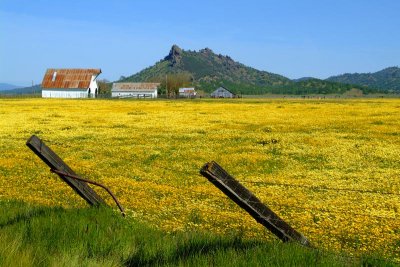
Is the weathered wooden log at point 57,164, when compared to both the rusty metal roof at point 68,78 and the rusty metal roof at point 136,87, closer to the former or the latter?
the rusty metal roof at point 68,78

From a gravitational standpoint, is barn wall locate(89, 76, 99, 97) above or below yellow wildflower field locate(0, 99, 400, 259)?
above

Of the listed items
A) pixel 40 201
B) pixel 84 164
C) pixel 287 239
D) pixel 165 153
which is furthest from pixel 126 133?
pixel 287 239

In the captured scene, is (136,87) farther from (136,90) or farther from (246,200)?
(246,200)

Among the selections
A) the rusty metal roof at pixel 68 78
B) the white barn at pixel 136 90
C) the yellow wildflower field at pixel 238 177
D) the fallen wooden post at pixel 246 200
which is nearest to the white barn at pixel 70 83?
the rusty metal roof at pixel 68 78

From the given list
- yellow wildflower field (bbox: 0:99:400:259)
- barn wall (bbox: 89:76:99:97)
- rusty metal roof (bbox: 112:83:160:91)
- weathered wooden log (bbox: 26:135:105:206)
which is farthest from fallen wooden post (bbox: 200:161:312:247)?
rusty metal roof (bbox: 112:83:160:91)

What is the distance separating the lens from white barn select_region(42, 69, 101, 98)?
490 feet

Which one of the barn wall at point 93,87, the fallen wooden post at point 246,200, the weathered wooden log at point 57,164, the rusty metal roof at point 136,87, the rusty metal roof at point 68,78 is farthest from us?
the rusty metal roof at point 136,87

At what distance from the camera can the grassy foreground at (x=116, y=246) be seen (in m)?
6.24

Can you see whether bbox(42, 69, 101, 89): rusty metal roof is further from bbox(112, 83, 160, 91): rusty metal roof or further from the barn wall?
bbox(112, 83, 160, 91): rusty metal roof

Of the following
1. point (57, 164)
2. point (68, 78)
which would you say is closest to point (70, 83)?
point (68, 78)

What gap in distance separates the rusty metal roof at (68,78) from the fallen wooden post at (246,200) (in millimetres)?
146924

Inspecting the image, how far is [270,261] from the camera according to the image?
618cm

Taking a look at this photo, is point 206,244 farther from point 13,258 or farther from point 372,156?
point 372,156

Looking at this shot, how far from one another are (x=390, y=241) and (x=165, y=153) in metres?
16.4
